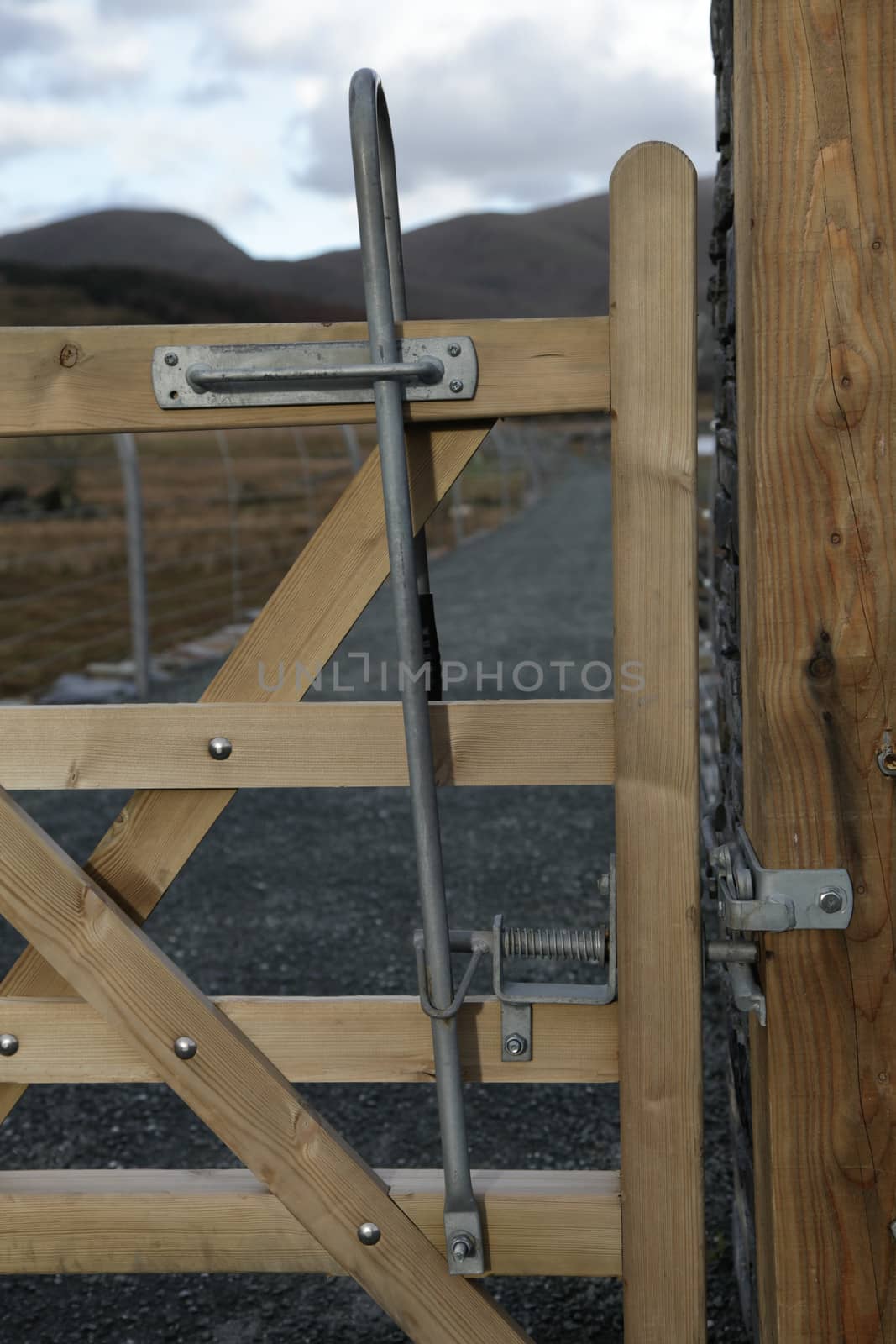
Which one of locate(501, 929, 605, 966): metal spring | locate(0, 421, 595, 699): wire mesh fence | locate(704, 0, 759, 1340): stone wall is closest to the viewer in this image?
locate(501, 929, 605, 966): metal spring

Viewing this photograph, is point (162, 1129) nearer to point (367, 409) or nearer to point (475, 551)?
point (367, 409)

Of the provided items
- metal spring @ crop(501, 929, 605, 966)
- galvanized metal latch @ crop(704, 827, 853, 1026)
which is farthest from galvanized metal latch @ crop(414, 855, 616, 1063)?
galvanized metal latch @ crop(704, 827, 853, 1026)

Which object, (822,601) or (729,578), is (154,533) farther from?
(822,601)

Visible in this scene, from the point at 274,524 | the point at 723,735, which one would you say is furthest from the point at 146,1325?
the point at 274,524

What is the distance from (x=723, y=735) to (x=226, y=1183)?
1154mm

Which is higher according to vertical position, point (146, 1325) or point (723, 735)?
point (723, 735)

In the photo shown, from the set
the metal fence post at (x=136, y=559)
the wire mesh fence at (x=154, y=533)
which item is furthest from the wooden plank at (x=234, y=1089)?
the metal fence post at (x=136, y=559)

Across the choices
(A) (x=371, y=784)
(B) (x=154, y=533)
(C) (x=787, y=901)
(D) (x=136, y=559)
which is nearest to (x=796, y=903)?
(C) (x=787, y=901)

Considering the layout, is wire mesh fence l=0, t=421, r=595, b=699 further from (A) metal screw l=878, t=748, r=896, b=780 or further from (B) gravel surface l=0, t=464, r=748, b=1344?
(A) metal screw l=878, t=748, r=896, b=780

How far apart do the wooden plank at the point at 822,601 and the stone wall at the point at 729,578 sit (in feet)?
1.74

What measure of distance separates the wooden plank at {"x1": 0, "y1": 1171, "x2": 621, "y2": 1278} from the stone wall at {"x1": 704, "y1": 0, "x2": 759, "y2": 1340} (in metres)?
0.56

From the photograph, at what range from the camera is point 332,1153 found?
1441mm

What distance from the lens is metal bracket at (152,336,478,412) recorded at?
1.26 meters

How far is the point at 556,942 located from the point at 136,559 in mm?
5522
